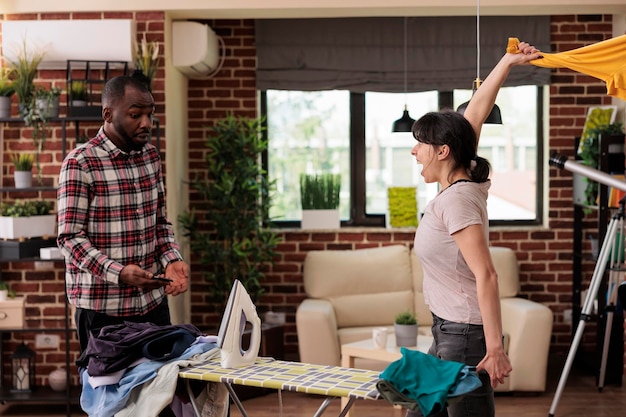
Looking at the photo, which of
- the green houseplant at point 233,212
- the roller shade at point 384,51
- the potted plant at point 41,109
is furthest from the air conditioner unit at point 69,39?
the roller shade at point 384,51

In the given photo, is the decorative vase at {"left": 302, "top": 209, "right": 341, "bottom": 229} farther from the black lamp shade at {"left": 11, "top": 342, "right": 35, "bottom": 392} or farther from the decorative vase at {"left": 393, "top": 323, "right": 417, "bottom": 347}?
the black lamp shade at {"left": 11, "top": 342, "right": 35, "bottom": 392}

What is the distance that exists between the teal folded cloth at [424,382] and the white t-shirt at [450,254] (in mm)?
232

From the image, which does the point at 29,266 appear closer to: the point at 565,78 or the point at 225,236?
the point at 225,236

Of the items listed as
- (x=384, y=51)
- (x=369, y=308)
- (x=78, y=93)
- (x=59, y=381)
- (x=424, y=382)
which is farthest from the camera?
(x=384, y=51)

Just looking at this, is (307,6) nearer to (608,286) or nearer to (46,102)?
(46,102)

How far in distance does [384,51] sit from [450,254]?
388cm

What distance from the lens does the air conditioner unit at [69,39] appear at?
5031mm

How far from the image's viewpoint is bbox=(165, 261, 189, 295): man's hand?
A: 3.18 metres

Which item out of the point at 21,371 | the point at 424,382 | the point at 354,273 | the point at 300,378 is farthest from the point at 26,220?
Answer: the point at 424,382

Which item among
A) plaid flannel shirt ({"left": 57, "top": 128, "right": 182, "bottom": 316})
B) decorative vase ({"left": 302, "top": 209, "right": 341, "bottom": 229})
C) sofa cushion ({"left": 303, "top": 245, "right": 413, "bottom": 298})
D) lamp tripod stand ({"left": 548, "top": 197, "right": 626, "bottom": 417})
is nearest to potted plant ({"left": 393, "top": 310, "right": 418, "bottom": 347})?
lamp tripod stand ({"left": 548, "top": 197, "right": 626, "bottom": 417})

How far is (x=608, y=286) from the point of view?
18.2ft

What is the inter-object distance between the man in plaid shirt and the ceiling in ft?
7.17

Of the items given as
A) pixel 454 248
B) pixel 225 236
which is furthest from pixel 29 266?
pixel 454 248

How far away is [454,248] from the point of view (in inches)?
101
